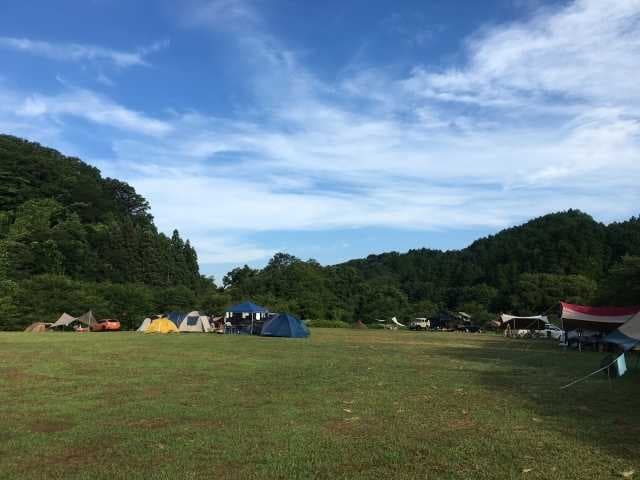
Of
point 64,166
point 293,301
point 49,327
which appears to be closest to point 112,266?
point 64,166

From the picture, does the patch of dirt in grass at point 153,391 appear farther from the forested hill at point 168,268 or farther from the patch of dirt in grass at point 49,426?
the forested hill at point 168,268

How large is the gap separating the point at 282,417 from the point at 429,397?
3408 millimetres

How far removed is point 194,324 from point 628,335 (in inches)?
1357

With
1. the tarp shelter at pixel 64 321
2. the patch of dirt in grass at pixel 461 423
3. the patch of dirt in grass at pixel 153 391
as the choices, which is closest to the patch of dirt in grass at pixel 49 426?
the patch of dirt in grass at pixel 153 391

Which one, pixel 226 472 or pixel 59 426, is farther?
pixel 59 426

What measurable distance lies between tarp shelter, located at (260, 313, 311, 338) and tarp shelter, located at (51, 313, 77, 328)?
2159 centimetres

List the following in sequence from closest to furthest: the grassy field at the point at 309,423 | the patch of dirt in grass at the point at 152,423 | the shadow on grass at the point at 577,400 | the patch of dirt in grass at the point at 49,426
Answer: the grassy field at the point at 309,423
the shadow on grass at the point at 577,400
the patch of dirt in grass at the point at 49,426
the patch of dirt in grass at the point at 152,423

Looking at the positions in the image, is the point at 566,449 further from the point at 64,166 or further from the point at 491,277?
the point at 491,277

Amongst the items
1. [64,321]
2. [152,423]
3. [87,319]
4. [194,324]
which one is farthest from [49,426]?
[87,319]

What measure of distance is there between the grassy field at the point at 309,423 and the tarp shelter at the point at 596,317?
12.7 metres

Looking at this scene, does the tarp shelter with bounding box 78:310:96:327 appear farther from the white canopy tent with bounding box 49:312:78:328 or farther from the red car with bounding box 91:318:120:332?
the red car with bounding box 91:318:120:332

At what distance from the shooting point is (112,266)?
7856cm

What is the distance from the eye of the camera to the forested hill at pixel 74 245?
5050 cm

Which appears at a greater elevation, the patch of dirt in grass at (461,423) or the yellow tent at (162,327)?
the yellow tent at (162,327)
